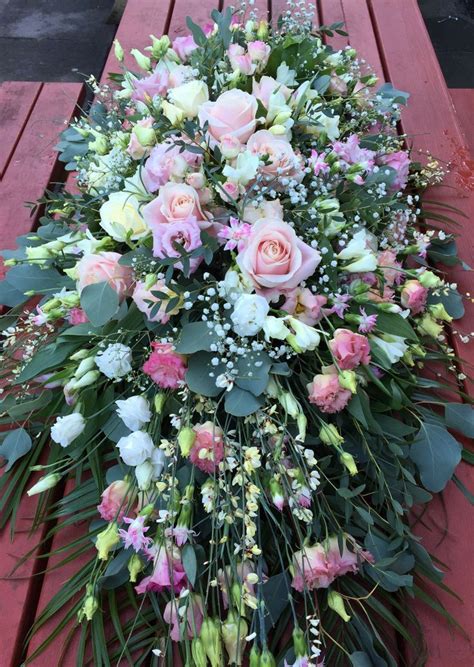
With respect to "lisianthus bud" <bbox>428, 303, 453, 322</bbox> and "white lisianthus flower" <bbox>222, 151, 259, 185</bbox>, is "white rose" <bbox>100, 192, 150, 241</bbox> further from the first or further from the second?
"lisianthus bud" <bbox>428, 303, 453, 322</bbox>

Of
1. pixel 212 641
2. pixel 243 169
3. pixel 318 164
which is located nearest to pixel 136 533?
pixel 212 641

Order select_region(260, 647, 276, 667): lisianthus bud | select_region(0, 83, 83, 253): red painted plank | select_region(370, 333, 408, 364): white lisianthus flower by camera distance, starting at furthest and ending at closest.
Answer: select_region(0, 83, 83, 253): red painted plank < select_region(370, 333, 408, 364): white lisianthus flower < select_region(260, 647, 276, 667): lisianthus bud

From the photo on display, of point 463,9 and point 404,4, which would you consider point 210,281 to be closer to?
point 404,4

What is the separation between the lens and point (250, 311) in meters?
0.76

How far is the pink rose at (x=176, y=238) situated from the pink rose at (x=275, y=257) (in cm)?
6

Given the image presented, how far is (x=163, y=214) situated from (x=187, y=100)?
248mm

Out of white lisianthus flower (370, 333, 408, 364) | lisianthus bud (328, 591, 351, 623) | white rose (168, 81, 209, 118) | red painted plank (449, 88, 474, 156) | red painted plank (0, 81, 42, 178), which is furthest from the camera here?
red painted plank (449, 88, 474, 156)

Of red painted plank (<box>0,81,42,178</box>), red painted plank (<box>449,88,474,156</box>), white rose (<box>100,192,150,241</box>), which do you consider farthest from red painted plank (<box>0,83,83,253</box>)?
red painted plank (<box>449,88,474,156</box>)

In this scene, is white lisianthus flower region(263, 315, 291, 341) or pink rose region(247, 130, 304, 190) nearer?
white lisianthus flower region(263, 315, 291, 341)

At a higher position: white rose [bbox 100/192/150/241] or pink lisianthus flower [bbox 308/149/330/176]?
pink lisianthus flower [bbox 308/149/330/176]

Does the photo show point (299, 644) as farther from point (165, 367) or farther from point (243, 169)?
point (243, 169)

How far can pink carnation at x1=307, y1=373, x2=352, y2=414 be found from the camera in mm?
764

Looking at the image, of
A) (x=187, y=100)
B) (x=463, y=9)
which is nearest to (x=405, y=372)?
(x=187, y=100)

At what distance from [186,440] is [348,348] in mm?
235
